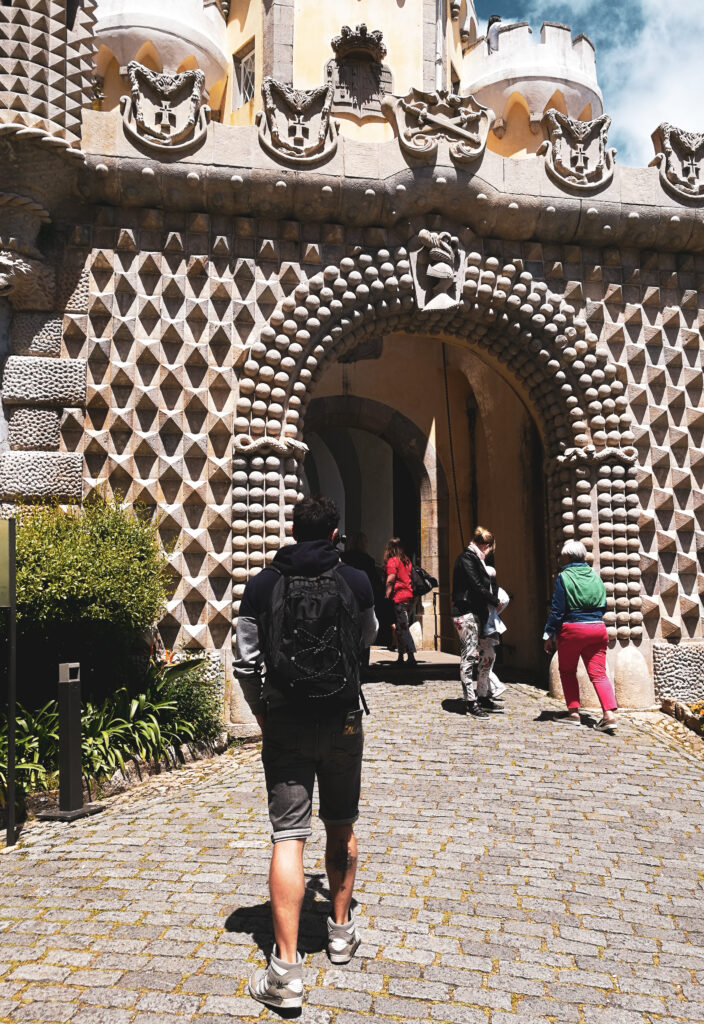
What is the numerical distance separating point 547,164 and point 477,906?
24.3ft

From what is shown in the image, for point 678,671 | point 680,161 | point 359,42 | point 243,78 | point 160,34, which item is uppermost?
point 160,34

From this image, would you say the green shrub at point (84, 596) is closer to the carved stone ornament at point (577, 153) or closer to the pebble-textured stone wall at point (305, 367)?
the pebble-textured stone wall at point (305, 367)

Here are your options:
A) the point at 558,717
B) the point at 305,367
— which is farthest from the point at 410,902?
the point at 305,367

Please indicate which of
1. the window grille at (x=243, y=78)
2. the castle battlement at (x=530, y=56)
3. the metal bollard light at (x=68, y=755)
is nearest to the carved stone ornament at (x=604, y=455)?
the metal bollard light at (x=68, y=755)

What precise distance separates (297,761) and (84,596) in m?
3.55

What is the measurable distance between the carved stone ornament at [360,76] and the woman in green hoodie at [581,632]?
8857 mm

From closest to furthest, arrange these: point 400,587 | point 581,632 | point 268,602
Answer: point 268,602
point 581,632
point 400,587

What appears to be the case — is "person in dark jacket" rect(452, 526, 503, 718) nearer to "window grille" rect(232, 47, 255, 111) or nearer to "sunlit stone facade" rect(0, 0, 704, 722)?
"sunlit stone facade" rect(0, 0, 704, 722)

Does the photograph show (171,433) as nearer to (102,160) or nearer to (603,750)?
(102,160)

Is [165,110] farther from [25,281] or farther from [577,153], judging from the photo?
[577,153]

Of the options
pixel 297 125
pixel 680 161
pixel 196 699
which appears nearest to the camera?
pixel 196 699

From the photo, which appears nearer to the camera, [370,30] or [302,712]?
[302,712]

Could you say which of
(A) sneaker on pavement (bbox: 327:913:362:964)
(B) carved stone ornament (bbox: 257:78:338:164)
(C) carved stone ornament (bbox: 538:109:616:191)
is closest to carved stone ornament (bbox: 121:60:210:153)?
(B) carved stone ornament (bbox: 257:78:338:164)

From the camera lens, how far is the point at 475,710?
789 cm
